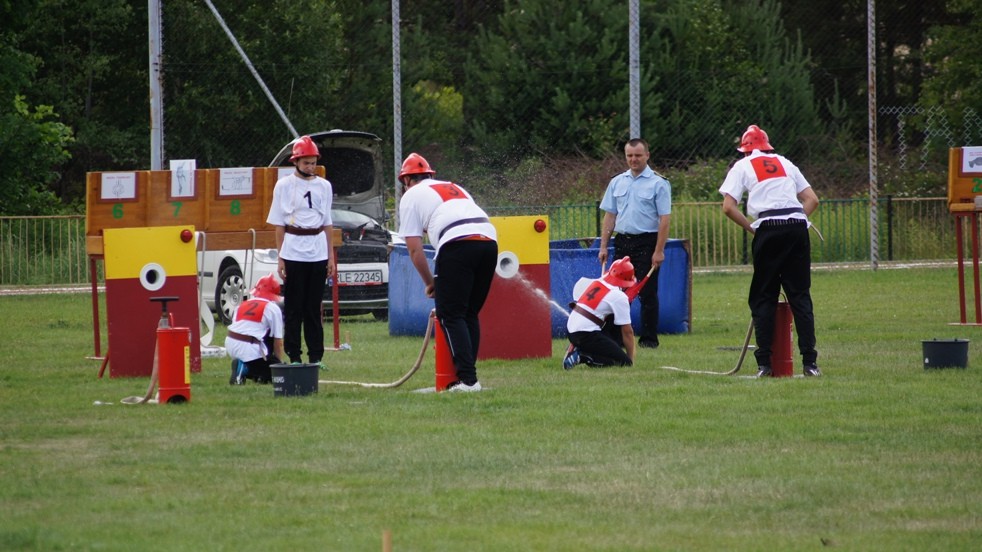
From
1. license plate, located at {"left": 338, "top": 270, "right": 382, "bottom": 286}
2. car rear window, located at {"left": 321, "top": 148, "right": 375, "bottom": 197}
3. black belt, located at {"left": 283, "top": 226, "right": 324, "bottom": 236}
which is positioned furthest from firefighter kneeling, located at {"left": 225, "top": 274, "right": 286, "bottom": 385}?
car rear window, located at {"left": 321, "top": 148, "right": 375, "bottom": 197}

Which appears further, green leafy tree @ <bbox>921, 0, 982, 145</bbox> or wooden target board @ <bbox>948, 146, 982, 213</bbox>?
green leafy tree @ <bbox>921, 0, 982, 145</bbox>

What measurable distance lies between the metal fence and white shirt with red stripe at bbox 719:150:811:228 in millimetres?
16036

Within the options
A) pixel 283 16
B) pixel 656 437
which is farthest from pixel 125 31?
pixel 656 437

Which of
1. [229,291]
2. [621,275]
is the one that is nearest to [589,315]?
[621,275]

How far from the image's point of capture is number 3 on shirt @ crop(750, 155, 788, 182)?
11.2 m

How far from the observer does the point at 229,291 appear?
62.4 ft

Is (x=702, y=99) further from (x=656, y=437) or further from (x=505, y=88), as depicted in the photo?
(x=656, y=437)

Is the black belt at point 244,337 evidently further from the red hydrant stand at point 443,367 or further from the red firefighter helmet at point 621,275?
the red firefighter helmet at point 621,275

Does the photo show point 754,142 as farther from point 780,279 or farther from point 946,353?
point 946,353

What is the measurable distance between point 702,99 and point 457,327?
23864 mm

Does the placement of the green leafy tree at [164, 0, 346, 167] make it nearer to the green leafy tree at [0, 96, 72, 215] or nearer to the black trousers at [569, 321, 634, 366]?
the green leafy tree at [0, 96, 72, 215]

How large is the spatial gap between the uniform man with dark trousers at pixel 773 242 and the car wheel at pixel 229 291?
357 inches

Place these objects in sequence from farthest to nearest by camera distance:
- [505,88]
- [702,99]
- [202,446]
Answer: [505,88], [702,99], [202,446]

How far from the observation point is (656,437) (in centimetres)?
850
